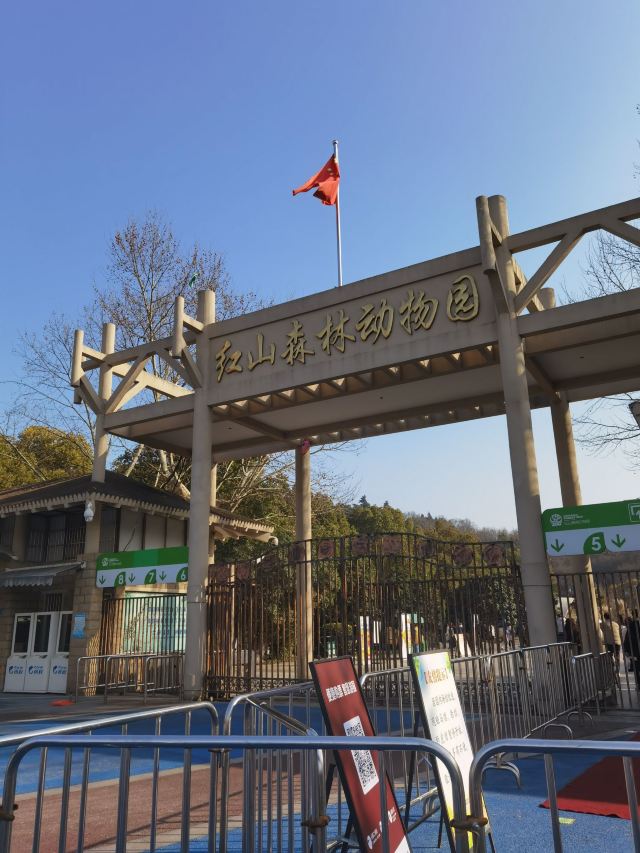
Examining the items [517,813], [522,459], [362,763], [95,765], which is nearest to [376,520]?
[522,459]

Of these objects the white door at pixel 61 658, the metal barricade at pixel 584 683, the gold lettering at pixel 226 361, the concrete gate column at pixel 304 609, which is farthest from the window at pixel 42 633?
the metal barricade at pixel 584 683

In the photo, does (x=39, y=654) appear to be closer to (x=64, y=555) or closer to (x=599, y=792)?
(x=64, y=555)

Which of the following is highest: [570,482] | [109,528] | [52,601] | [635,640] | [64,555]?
[570,482]

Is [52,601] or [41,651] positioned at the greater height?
[52,601]

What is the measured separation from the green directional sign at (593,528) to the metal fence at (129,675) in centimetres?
996

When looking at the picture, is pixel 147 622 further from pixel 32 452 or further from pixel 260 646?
pixel 32 452

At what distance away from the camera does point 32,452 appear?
31500 mm

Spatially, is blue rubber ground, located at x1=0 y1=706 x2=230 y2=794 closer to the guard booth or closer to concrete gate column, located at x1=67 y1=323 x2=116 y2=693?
concrete gate column, located at x1=67 y1=323 x2=116 y2=693

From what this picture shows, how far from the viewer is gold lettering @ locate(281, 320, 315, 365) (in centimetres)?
1523

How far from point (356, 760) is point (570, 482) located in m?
13.4

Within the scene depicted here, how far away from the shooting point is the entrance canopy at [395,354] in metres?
12.8

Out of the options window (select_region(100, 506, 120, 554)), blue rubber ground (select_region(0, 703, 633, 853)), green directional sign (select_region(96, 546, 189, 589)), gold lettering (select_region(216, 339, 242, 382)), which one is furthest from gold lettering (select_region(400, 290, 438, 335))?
window (select_region(100, 506, 120, 554))

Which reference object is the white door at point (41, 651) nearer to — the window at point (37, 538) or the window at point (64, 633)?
the window at point (64, 633)

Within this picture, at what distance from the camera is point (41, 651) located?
63.0 ft
